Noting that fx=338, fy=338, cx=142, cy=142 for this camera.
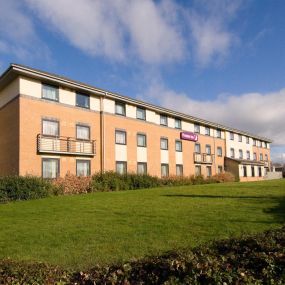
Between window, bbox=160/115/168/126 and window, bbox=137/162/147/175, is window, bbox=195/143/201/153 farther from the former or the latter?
window, bbox=137/162/147/175

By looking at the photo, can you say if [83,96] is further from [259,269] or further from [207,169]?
[259,269]

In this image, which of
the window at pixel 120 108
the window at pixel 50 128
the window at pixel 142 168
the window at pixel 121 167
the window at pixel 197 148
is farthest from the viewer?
the window at pixel 197 148

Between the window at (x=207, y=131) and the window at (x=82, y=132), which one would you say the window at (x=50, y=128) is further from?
the window at (x=207, y=131)

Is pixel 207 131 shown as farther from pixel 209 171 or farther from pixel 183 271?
pixel 183 271

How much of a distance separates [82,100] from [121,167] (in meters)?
6.39

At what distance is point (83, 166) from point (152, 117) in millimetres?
10069

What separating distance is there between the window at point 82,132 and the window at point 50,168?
2843 mm

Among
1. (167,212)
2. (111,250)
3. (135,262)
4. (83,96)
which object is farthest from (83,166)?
(135,262)

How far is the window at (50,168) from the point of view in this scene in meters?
22.4

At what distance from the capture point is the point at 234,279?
12.6 ft

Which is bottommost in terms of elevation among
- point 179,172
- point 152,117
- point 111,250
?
point 111,250

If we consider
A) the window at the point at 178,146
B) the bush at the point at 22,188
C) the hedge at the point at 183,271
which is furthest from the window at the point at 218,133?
the hedge at the point at 183,271

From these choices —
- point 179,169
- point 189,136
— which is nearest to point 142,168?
point 179,169

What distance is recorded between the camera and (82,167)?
2480cm
